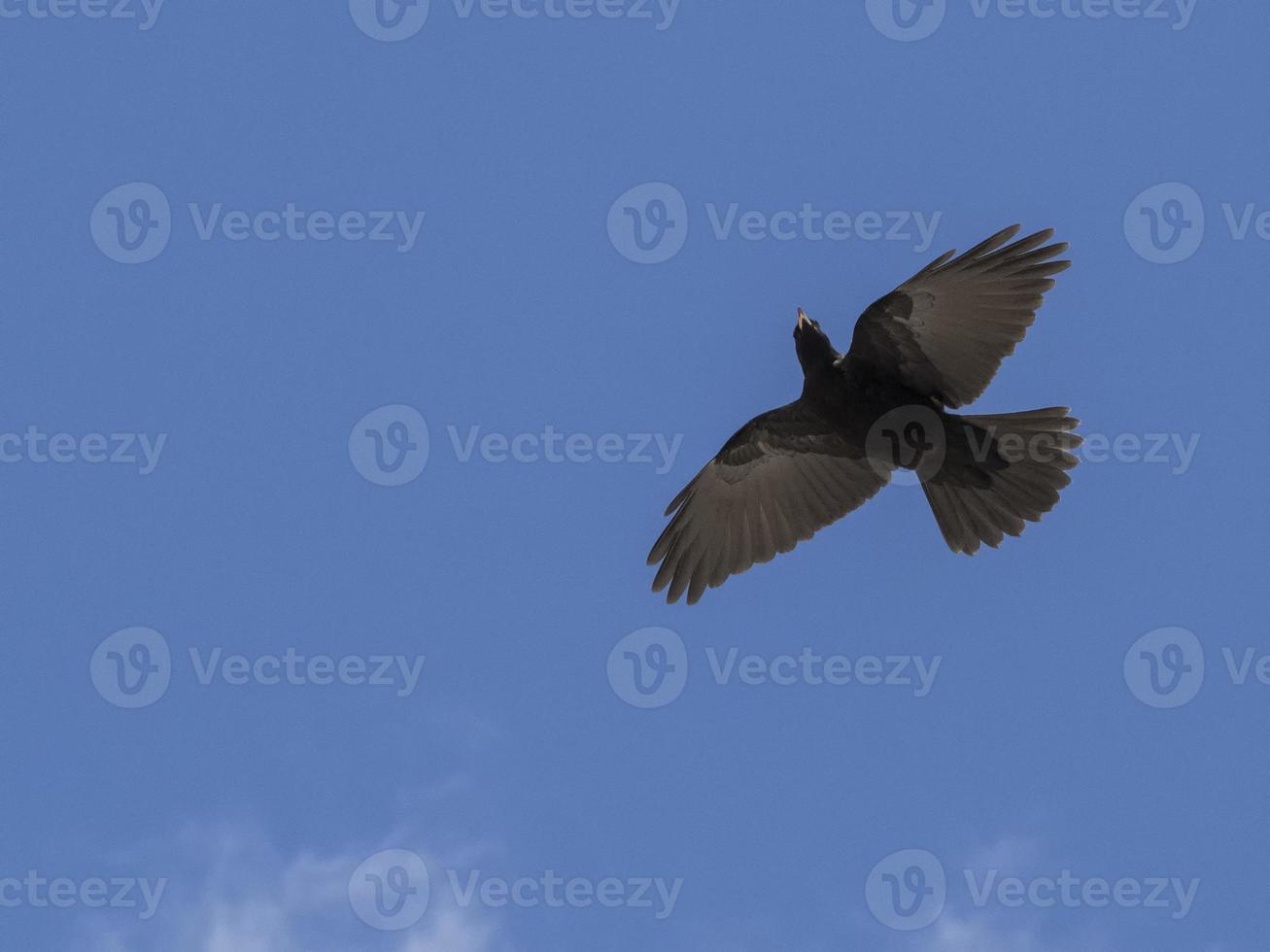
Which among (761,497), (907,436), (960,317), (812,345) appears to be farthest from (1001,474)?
(761,497)

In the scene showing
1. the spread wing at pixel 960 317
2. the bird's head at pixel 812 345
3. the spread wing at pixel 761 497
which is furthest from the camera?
the spread wing at pixel 761 497

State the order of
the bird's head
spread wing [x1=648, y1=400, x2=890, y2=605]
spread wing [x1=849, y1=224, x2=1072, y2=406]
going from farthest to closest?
spread wing [x1=648, y1=400, x2=890, y2=605], the bird's head, spread wing [x1=849, y1=224, x2=1072, y2=406]

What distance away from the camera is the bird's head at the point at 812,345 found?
17.4 metres

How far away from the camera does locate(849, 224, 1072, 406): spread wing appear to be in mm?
16781

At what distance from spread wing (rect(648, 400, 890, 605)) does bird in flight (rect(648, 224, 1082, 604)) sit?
14 mm

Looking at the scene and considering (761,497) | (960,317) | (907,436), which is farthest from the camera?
(761,497)

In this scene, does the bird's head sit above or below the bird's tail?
above

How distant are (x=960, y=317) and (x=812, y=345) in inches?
56.8

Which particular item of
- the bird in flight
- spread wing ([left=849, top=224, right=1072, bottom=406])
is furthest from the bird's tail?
spread wing ([left=849, top=224, right=1072, bottom=406])

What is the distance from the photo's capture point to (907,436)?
17.6 metres

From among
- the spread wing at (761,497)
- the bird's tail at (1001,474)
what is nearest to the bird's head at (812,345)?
the spread wing at (761,497)

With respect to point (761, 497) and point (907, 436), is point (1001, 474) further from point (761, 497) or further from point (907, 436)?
point (761, 497)

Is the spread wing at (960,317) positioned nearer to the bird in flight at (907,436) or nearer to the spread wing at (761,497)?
the bird in flight at (907,436)

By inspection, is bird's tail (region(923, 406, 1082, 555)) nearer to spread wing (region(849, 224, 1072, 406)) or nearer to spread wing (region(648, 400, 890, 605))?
spread wing (region(849, 224, 1072, 406))
